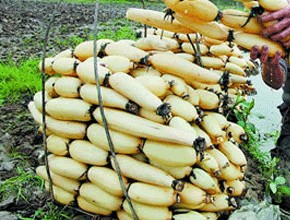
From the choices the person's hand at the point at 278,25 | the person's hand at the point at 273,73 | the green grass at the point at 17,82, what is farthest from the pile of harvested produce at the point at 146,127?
the green grass at the point at 17,82

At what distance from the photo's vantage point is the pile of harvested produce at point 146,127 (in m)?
2.01

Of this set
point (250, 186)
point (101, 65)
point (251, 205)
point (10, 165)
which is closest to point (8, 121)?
point (10, 165)

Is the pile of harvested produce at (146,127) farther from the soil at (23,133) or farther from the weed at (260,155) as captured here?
the weed at (260,155)

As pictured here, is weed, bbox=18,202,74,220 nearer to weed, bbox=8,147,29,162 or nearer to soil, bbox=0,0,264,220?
soil, bbox=0,0,264,220

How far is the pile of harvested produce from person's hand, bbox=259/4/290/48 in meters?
0.05

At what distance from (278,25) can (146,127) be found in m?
0.78

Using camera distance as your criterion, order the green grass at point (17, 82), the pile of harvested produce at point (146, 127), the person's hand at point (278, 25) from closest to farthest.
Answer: the pile of harvested produce at point (146, 127) → the person's hand at point (278, 25) → the green grass at point (17, 82)

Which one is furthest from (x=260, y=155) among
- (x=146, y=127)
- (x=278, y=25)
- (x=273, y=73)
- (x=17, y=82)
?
(x=17, y=82)

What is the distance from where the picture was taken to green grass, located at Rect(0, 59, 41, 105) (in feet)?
13.3

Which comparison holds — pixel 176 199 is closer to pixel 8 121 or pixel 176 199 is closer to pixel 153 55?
pixel 153 55

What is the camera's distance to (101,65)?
2.22 meters

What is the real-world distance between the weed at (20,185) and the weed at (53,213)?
18cm

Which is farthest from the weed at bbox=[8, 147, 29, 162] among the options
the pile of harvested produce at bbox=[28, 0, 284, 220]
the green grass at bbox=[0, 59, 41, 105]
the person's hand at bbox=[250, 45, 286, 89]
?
the person's hand at bbox=[250, 45, 286, 89]

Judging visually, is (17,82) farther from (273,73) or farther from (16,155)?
(273,73)
